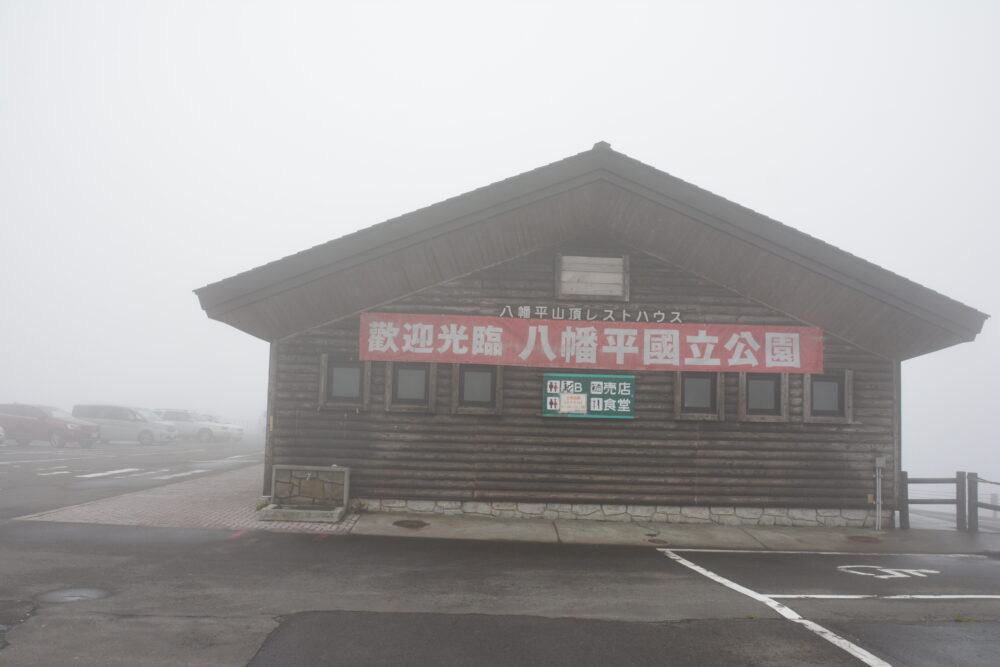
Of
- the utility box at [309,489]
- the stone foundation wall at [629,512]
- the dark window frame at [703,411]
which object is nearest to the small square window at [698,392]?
the dark window frame at [703,411]

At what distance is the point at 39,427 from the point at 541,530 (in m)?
28.3

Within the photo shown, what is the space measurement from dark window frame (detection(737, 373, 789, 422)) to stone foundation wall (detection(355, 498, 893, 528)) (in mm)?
1845

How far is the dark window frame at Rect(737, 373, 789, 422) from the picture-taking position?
1316 cm

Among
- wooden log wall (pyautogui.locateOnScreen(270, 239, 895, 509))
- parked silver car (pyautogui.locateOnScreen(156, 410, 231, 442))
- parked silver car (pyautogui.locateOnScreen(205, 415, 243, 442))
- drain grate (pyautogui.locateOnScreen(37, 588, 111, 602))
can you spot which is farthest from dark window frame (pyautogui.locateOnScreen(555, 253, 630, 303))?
parked silver car (pyautogui.locateOnScreen(205, 415, 243, 442))

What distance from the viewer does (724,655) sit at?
19.2 feet

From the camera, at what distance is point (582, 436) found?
1307 cm

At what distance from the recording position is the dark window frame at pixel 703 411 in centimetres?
1309

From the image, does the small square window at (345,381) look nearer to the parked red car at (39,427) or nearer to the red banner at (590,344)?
the red banner at (590,344)

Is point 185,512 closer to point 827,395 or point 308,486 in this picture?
point 308,486

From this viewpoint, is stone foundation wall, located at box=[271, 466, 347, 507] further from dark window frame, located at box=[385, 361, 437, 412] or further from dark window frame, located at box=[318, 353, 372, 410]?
dark window frame, located at box=[385, 361, 437, 412]

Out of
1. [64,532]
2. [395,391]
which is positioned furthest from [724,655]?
[64,532]

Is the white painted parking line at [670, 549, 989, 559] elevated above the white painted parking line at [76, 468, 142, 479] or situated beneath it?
elevated above

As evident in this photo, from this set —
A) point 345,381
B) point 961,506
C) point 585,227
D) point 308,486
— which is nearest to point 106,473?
point 308,486

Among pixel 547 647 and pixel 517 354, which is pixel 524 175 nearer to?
pixel 517 354
